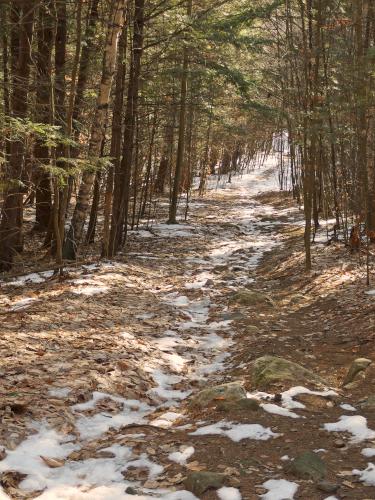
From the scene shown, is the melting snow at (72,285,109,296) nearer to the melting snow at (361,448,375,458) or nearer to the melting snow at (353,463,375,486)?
the melting snow at (361,448,375,458)

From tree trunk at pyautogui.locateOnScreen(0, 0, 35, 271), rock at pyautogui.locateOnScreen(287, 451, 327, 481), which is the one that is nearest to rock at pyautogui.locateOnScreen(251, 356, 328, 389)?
rock at pyautogui.locateOnScreen(287, 451, 327, 481)

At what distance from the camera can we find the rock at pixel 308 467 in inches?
151

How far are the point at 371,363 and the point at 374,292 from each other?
3.01m

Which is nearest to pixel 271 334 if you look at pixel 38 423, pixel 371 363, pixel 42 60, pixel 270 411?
pixel 371 363

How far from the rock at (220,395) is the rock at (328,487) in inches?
59.9

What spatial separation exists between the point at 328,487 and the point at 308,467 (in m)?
0.28

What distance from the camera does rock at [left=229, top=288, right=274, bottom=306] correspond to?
9.36 m

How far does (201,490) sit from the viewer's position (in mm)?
3648

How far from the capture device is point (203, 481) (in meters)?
3.73

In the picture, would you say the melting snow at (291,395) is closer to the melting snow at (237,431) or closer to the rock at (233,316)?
the melting snow at (237,431)

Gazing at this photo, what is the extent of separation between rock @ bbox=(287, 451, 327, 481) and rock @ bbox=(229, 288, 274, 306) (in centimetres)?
527

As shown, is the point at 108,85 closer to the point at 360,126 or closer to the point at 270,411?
the point at 360,126

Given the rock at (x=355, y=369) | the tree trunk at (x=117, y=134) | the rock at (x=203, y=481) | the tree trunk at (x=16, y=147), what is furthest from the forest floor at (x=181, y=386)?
the tree trunk at (x=16, y=147)

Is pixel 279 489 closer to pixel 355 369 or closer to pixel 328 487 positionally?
pixel 328 487
